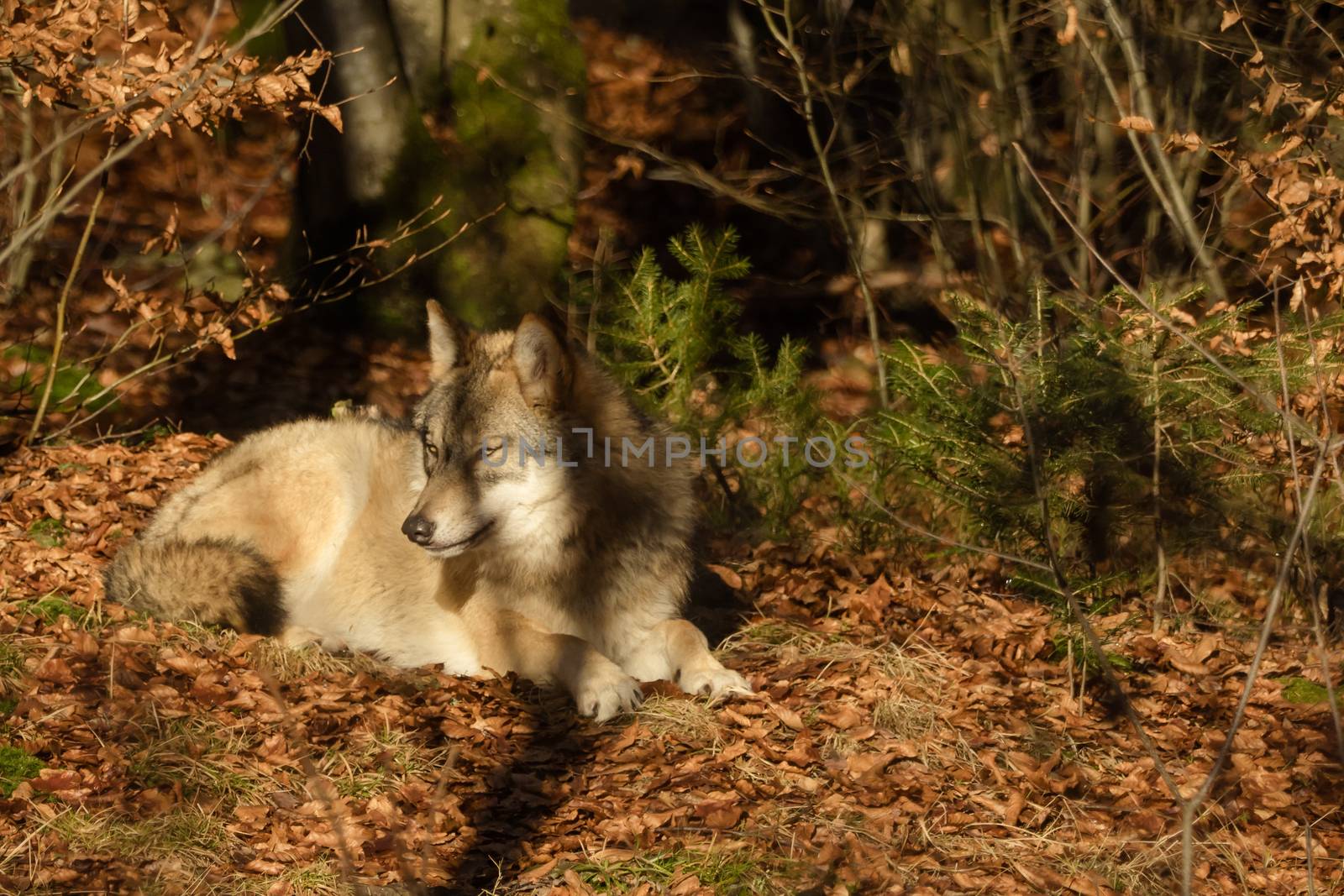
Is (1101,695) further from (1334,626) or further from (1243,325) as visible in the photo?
(1243,325)

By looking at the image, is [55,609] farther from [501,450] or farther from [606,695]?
[606,695]

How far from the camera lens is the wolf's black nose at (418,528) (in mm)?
5500

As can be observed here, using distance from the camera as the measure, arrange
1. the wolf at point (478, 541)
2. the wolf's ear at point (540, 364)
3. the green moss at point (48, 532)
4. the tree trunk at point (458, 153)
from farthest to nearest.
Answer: the tree trunk at point (458, 153), the green moss at point (48, 532), the wolf at point (478, 541), the wolf's ear at point (540, 364)

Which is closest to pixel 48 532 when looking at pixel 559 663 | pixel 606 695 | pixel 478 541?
pixel 478 541

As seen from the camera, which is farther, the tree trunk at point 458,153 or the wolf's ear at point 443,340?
the tree trunk at point 458,153

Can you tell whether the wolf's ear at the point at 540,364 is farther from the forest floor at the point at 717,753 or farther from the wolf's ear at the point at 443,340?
the forest floor at the point at 717,753

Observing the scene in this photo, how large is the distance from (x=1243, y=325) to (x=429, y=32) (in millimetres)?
6725

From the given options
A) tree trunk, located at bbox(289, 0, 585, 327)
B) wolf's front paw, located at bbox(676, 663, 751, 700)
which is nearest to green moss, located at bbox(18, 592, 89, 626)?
wolf's front paw, located at bbox(676, 663, 751, 700)

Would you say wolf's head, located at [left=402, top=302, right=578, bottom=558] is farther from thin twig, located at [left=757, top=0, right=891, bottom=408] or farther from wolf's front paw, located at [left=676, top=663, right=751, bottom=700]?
thin twig, located at [left=757, top=0, right=891, bottom=408]

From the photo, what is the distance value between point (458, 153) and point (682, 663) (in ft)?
18.9

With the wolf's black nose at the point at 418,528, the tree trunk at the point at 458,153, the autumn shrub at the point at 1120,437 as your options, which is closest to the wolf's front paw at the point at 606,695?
the wolf's black nose at the point at 418,528

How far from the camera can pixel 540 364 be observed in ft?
18.3

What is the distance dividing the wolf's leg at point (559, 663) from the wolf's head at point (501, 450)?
1.43ft

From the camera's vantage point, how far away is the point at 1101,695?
553cm
